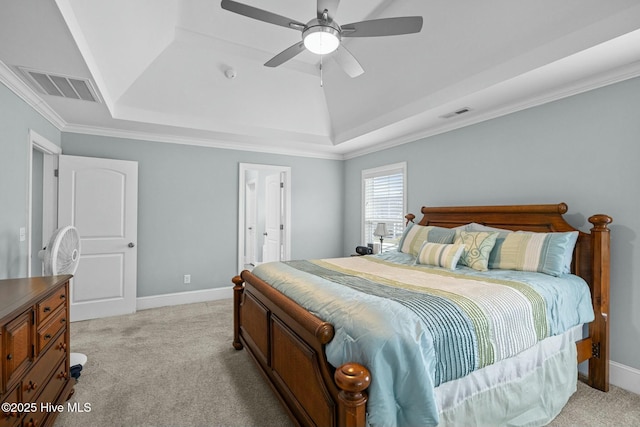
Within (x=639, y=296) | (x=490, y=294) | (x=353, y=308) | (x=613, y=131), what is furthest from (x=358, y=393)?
(x=613, y=131)

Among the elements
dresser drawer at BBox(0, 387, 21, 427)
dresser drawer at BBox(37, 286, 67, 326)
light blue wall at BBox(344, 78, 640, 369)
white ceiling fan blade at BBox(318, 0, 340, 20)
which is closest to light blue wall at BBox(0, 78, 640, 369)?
light blue wall at BBox(344, 78, 640, 369)

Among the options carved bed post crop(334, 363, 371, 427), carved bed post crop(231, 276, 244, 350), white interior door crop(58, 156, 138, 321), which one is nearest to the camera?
carved bed post crop(334, 363, 371, 427)

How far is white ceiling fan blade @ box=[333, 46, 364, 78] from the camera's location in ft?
7.85

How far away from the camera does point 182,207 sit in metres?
4.52

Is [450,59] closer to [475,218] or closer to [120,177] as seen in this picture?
[475,218]

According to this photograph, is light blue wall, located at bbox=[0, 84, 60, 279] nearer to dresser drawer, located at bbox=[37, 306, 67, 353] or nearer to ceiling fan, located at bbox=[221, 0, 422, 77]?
dresser drawer, located at bbox=[37, 306, 67, 353]

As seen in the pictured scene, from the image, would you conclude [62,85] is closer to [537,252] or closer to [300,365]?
[300,365]

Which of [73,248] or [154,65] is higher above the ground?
[154,65]


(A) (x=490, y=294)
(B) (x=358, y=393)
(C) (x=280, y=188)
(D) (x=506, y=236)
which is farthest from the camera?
(C) (x=280, y=188)

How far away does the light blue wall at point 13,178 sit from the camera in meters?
2.49

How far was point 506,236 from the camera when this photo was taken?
2762 millimetres

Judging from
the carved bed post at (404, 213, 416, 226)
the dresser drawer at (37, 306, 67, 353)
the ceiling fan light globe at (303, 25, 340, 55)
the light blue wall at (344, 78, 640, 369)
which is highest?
the ceiling fan light globe at (303, 25, 340, 55)

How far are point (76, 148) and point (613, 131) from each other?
5594mm

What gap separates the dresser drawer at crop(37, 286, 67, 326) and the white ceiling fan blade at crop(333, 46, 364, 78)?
8.34ft
